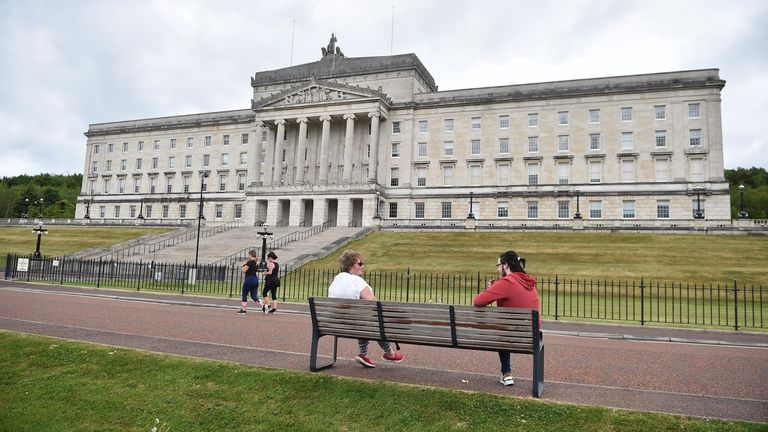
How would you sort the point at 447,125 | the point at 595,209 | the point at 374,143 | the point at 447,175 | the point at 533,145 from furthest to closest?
the point at 447,125, the point at 447,175, the point at 374,143, the point at 533,145, the point at 595,209

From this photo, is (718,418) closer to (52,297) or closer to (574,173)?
(52,297)

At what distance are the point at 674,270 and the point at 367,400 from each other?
2835 centimetres

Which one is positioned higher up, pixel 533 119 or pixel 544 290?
pixel 533 119

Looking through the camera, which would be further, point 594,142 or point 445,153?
point 445,153

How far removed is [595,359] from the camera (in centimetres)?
1012

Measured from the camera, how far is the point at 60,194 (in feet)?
355

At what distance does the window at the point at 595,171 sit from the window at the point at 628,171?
225 cm

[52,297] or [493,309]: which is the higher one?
[493,309]

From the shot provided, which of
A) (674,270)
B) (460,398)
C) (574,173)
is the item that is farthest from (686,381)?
(574,173)

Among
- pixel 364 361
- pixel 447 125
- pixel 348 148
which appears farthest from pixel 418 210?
pixel 364 361

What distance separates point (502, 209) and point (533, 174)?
5.48m

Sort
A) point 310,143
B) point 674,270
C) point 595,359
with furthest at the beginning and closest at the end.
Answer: point 310,143, point 674,270, point 595,359

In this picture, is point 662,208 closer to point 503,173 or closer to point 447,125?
point 503,173

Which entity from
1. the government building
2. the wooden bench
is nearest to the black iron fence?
the wooden bench
